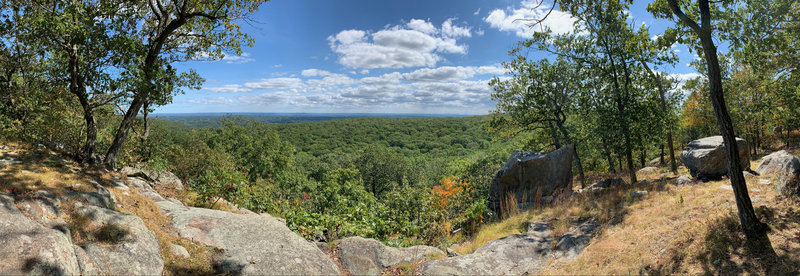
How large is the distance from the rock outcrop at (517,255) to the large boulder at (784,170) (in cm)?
425

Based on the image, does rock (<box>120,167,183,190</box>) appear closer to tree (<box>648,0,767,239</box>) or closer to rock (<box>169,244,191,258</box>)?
rock (<box>169,244,191,258</box>)

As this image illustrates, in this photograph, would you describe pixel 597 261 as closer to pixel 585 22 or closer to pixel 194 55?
pixel 585 22

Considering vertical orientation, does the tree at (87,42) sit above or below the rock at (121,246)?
above

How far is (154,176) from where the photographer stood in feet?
37.3

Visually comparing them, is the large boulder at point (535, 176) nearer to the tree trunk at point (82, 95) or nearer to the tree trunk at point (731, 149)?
the tree trunk at point (731, 149)

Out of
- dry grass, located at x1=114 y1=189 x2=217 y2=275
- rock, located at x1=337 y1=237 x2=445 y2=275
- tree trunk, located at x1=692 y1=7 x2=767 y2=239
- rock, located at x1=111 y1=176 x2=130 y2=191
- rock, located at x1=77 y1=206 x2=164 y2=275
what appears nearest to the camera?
rock, located at x1=77 y1=206 x2=164 y2=275

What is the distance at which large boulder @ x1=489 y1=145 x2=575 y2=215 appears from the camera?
15.5 metres

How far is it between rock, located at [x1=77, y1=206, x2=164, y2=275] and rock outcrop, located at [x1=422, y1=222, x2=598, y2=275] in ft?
15.7

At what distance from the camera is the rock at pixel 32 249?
3.74m

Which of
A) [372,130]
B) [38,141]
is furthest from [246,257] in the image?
[372,130]

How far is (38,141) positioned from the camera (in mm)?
10664

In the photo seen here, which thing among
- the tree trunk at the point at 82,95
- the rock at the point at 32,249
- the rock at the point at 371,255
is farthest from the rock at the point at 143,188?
the rock at the point at 371,255

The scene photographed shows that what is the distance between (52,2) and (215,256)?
874 cm

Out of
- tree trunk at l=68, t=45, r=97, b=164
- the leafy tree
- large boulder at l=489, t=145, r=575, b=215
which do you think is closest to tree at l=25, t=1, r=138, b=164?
tree trunk at l=68, t=45, r=97, b=164
